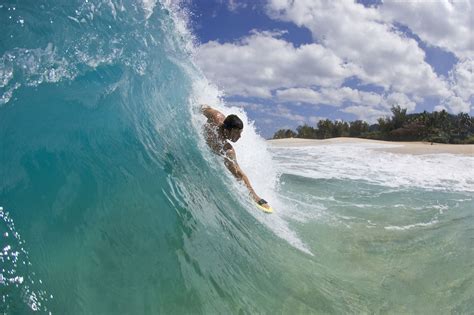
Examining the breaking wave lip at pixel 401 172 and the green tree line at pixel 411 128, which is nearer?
the breaking wave lip at pixel 401 172

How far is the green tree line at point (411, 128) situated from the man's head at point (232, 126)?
34.5 meters

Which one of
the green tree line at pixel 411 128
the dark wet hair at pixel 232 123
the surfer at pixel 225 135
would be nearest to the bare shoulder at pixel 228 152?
the surfer at pixel 225 135

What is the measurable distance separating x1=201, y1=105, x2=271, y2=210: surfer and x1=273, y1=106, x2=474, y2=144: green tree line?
3439 centimetres

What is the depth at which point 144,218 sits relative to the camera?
3709 millimetres

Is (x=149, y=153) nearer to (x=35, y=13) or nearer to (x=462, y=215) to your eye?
(x=35, y=13)

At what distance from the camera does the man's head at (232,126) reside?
19.6 ft

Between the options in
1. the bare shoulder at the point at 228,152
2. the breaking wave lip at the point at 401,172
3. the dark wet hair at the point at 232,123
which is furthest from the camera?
the breaking wave lip at the point at 401,172

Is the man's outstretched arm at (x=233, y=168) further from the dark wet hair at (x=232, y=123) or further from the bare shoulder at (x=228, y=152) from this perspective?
the dark wet hair at (x=232, y=123)

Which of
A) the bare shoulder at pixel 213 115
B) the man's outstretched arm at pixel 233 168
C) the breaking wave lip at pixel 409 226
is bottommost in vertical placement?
the breaking wave lip at pixel 409 226

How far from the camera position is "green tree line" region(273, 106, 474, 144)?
38812mm

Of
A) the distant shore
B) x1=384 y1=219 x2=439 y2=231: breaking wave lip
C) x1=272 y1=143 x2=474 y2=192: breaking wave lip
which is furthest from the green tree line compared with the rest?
x1=384 y1=219 x2=439 y2=231: breaking wave lip

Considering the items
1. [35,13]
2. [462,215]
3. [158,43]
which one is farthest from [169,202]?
[462,215]

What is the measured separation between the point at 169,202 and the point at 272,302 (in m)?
1.42

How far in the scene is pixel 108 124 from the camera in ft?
16.0
